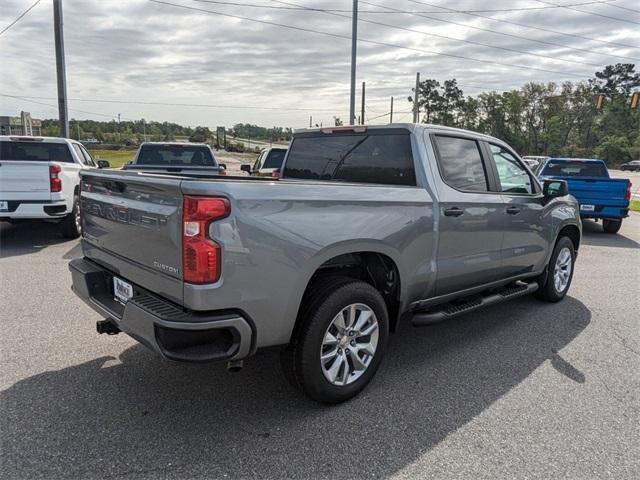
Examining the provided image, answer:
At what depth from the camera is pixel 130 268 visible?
312 cm

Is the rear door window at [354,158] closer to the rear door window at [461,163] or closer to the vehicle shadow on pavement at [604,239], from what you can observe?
the rear door window at [461,163]

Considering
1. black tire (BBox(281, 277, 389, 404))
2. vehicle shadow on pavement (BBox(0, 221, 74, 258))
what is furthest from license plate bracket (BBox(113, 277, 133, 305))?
vehicle shadow on pavement (BBox(0, 221, 74, 258))

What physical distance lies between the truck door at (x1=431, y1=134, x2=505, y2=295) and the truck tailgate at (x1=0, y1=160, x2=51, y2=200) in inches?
271

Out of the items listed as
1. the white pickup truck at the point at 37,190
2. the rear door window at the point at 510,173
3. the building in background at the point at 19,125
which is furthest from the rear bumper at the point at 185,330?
the building in background at the point at 19,125

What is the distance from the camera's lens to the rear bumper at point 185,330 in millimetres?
2578

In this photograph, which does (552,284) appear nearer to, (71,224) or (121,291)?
(121,291)

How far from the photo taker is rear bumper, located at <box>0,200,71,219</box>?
26.1 feet

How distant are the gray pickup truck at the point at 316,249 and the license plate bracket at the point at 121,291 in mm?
21

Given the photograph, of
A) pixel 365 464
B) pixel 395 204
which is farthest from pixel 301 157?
pixel 365 464

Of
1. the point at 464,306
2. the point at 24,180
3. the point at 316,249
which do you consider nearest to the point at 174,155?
the point at 24,180

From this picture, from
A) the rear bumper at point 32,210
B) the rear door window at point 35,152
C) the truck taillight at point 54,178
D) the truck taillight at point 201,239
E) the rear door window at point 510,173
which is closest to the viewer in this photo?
the truck taillight at point 201,239

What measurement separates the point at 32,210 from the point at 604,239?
11813 millimetres

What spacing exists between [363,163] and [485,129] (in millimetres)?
74390

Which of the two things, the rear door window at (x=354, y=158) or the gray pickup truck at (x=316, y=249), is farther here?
the rear door window at (x=354, y=158)
